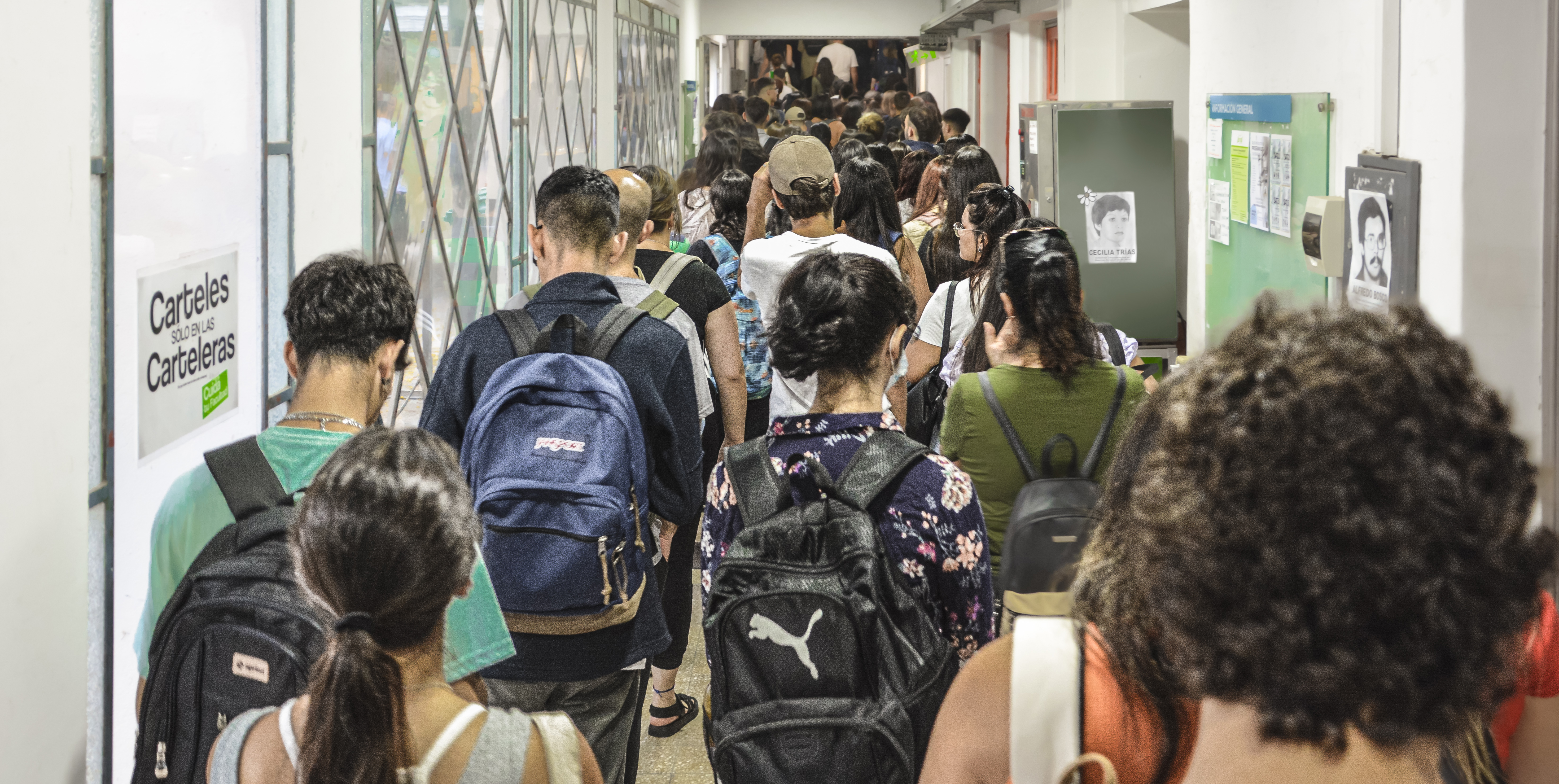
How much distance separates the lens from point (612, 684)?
2.16 meters

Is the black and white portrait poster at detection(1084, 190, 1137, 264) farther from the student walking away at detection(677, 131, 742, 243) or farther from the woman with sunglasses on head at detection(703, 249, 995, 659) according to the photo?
the woman with sunglasses on head at detection(703, 249, 995, 659)

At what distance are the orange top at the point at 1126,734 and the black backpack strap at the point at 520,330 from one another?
1480 mm

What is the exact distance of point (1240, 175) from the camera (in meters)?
4.11

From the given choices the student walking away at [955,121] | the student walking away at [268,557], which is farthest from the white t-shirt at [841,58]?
the student walking away at [268,557]

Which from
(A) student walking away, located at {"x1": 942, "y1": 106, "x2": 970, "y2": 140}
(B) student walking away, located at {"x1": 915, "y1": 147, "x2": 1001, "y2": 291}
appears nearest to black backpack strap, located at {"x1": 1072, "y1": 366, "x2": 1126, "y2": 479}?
(B) student walking away, located at {"x1": 915, "y1": 147, "x2": 1001, "y2": 291}

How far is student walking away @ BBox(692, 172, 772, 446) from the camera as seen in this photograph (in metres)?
3.71

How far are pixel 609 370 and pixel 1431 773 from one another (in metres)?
1.52

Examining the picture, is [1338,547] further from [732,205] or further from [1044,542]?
[732,205]

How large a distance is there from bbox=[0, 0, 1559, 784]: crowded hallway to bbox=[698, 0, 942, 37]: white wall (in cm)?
1096

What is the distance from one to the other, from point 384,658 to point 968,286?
2124 millimetres

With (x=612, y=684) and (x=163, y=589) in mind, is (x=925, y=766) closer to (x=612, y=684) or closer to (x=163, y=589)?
(x=163, y=589)

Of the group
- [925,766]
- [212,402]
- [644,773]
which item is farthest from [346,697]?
[644,773]

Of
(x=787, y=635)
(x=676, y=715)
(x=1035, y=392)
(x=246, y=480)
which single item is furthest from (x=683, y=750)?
(x=246, y=480)

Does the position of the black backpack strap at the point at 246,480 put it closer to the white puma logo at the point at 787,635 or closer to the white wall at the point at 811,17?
the white puma logo at the point at 787,635
